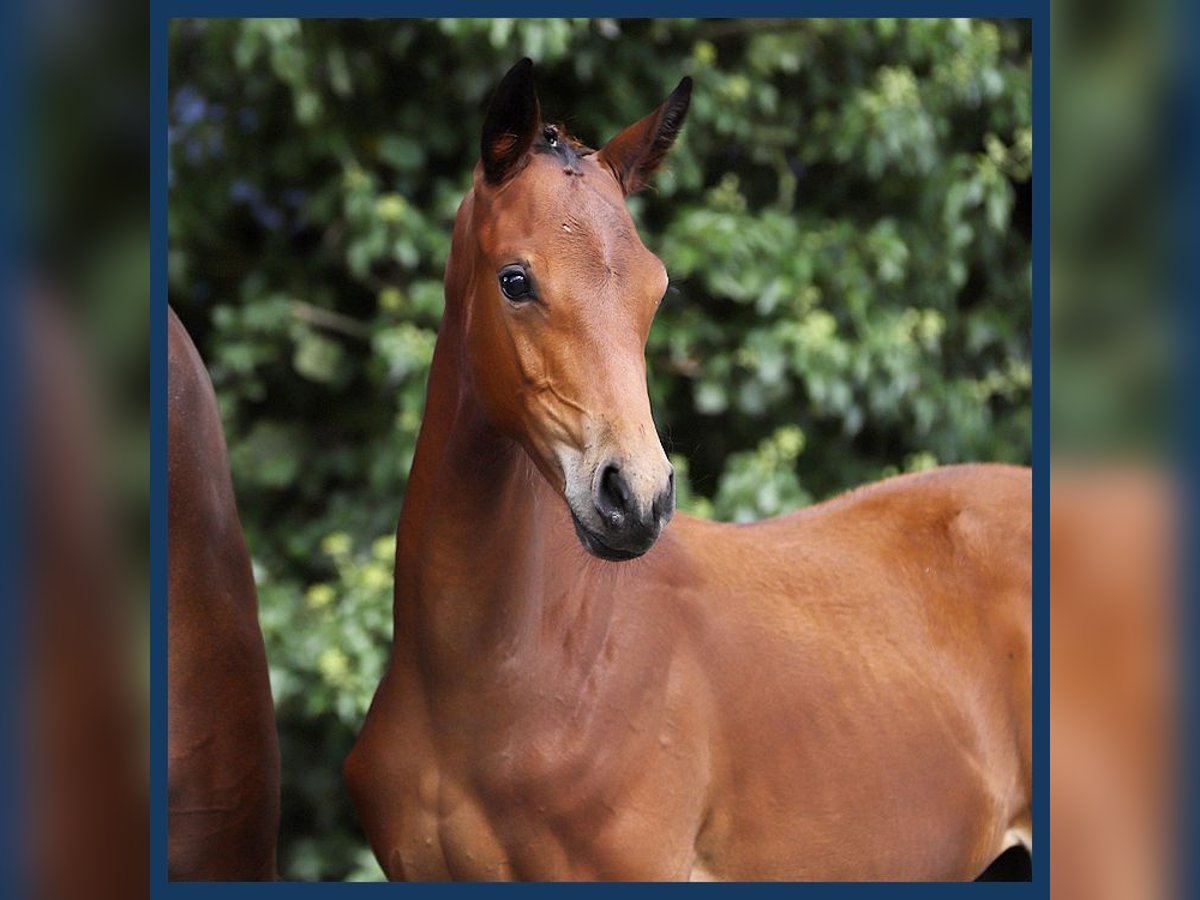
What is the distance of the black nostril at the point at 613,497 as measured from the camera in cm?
160

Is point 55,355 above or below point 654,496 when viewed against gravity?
above

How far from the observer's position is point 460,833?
193cm

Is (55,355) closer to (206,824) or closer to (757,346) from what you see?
(206,824)

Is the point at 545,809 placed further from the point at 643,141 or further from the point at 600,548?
the point at 643,141

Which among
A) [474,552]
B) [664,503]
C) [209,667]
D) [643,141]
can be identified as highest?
[643,141]

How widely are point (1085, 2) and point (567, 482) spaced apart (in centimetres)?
78

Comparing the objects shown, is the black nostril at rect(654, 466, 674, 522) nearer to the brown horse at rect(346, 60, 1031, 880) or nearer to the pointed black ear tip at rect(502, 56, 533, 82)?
the brown horse at rect(346, 60, 1031, 880)

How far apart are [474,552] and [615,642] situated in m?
0.25

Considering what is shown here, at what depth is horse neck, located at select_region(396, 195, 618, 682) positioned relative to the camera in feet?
6.34

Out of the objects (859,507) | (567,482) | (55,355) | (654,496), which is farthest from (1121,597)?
(859,507)

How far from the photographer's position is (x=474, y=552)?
195cm

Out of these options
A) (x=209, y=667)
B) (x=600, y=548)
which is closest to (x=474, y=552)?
(x=600, y=548)

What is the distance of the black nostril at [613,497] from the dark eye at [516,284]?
26 cm

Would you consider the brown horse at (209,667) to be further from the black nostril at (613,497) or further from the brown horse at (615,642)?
the black nostril at (613,497)
